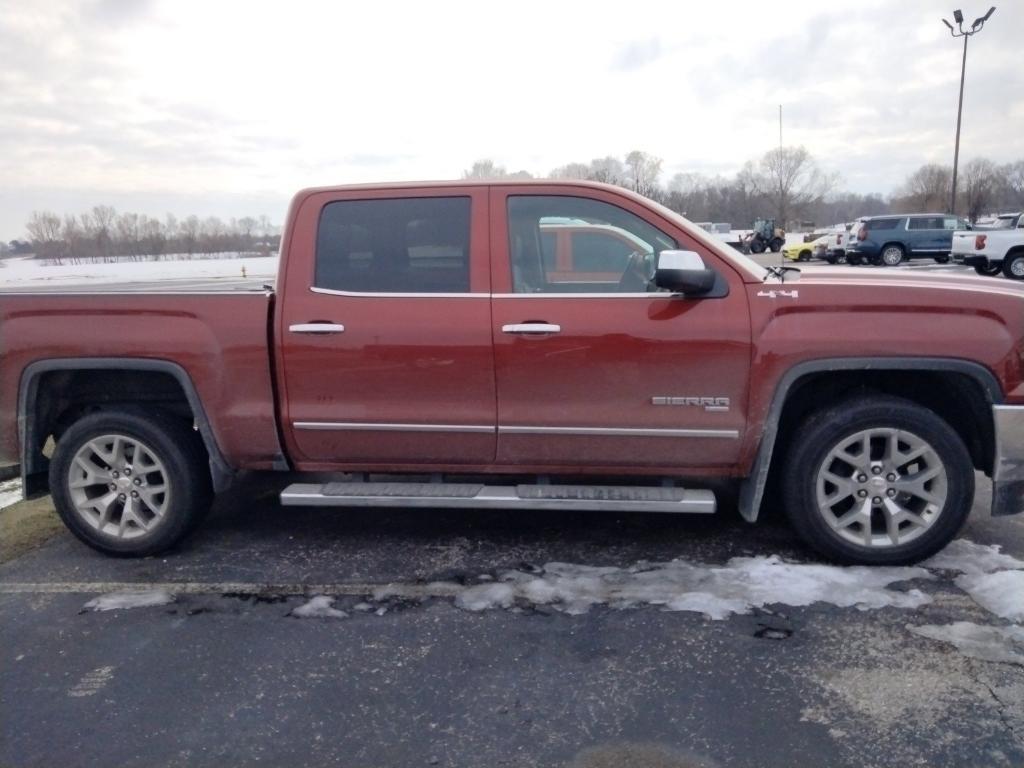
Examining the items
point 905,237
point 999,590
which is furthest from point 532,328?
point 905,237

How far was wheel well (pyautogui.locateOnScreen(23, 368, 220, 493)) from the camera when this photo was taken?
4.47 m

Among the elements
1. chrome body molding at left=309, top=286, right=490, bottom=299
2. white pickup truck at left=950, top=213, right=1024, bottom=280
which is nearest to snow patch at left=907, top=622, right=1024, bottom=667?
chrome body molding at left=309, top=286, right=490, bottom=299

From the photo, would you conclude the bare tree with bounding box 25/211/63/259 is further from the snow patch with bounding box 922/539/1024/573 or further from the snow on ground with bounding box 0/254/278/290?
the snow patch with bounding box 922/539/1024/573

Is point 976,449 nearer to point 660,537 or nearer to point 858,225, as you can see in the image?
point 660,537

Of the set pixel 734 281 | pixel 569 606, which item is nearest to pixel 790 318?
pixel 734 281

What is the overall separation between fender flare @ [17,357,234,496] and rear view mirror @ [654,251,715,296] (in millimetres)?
2472

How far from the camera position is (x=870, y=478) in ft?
13.0

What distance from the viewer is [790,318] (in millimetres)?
3896

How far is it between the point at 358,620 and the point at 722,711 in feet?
5.37

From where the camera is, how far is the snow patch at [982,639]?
10.5 ft

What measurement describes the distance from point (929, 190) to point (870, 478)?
230ft

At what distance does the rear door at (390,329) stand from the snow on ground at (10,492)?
245 centimetres

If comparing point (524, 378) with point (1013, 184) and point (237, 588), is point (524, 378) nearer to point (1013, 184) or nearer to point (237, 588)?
point (237, 588)

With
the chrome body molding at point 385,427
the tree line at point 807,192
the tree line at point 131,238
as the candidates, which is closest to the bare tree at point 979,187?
the tree line at point 807,192
